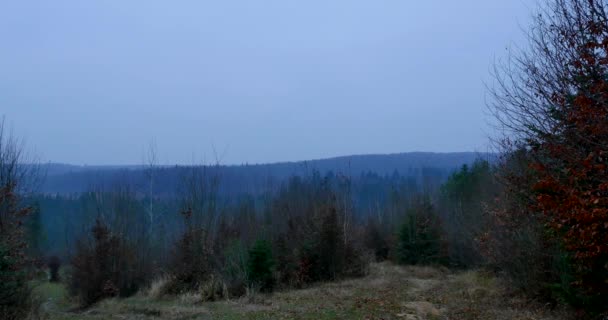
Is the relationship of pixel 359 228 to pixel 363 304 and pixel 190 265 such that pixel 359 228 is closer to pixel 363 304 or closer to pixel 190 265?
pixel 190 265

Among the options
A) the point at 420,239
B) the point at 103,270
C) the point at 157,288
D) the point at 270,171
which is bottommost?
the point at 157,288

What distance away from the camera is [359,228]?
32250mm

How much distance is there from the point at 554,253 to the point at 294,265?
13.9 metres

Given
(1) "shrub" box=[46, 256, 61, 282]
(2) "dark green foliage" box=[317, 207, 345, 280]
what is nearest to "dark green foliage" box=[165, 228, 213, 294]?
(2) "dark green foliage" box=[317, 207, 345, 280]

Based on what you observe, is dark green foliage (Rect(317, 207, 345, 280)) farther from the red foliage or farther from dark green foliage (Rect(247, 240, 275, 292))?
the red foliage

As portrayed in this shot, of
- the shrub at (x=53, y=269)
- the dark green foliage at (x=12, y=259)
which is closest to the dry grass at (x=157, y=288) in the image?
the dark green foliage at (x=12, y=259)

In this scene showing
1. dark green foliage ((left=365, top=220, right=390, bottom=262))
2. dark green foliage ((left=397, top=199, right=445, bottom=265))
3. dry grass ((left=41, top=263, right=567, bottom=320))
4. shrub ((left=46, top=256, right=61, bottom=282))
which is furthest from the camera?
shrub ((left=46, top=256, right=61, bottom=282))

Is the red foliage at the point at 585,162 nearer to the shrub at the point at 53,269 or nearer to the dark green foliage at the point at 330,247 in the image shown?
the dark green foliage at the point at 330,247

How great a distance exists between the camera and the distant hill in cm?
3914

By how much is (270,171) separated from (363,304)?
→ 1387 inches

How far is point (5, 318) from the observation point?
45.5 feet

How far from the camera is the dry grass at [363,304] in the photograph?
15.1m

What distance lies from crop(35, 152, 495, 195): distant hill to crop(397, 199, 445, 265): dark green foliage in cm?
1238

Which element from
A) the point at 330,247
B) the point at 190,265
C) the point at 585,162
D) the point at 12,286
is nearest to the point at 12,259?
the point at 12,286
